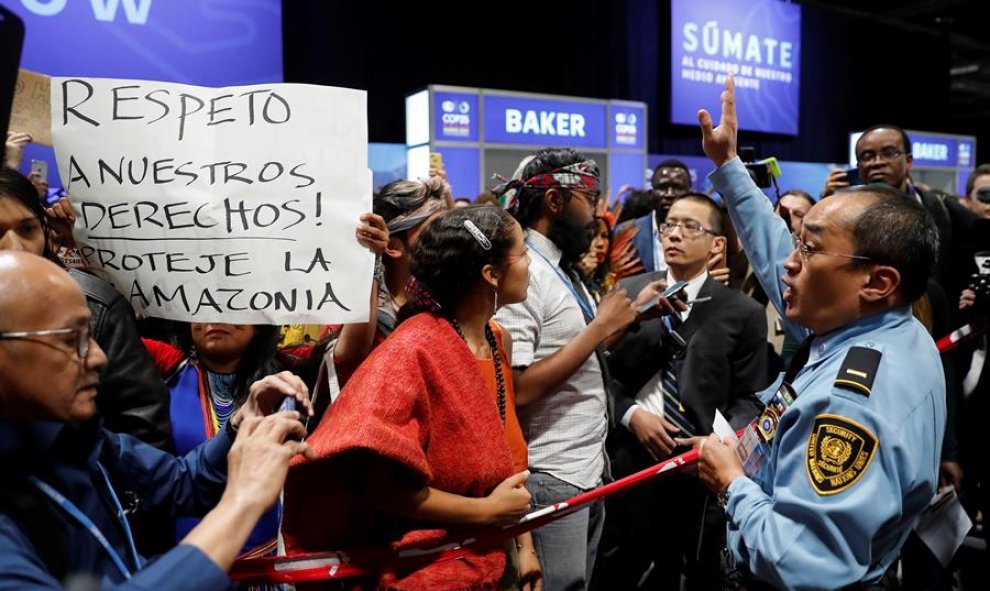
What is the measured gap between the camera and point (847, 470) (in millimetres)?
1272

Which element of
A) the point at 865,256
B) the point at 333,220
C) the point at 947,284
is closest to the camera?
the point at 865,256

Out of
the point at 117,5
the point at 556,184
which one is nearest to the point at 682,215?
the point at 556,184

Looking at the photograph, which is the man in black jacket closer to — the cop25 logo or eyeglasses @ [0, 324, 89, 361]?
eyeglasses @ [0, 324, 89, 361]

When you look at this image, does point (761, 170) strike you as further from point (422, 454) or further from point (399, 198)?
point (422, 454)

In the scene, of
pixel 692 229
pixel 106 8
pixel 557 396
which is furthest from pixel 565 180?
pixel 106 8

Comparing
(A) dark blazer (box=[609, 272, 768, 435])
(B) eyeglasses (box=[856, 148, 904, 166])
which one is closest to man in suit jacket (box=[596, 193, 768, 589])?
(A) dark blazer (box=[609, 272, 768, 435])

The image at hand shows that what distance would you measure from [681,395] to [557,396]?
54cm

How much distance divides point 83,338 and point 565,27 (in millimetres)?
9242

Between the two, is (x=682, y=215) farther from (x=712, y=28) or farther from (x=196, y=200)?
(x=712, y=28)

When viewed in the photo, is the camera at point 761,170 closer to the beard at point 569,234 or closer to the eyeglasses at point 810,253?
A: the beard at point 569,234

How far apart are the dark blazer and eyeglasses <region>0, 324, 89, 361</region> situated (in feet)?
5.86

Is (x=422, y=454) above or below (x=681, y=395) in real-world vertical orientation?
above

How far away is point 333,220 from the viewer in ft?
5.19

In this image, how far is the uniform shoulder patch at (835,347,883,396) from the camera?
1.31m
